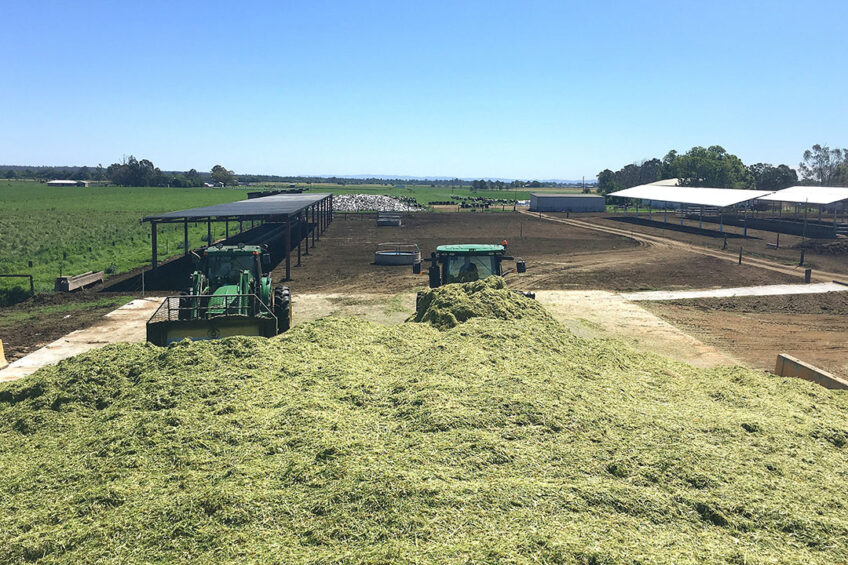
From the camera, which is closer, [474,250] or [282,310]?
[282,310]

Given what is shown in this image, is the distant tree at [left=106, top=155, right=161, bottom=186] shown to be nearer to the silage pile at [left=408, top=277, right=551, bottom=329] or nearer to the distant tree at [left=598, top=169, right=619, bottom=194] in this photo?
the distant tree at [left=598, top=169, right=619, bottom=194]

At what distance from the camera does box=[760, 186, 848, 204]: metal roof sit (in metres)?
57.1

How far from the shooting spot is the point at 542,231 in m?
55.6

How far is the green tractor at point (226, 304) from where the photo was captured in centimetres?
1188

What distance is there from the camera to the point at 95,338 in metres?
17.1

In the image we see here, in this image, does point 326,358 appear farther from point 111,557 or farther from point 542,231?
point 542,231

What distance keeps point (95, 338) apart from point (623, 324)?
1779 centimetres

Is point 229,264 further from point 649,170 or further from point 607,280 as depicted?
point 649,170

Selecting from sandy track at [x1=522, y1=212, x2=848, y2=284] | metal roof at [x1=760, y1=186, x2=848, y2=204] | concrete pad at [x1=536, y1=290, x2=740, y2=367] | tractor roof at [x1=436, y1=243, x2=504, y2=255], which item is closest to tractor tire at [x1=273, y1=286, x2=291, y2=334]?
tractor roof at [x1=436, y1=243, x2=504, y2=255]

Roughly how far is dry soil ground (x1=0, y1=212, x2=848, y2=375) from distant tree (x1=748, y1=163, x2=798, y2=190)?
78999 mm

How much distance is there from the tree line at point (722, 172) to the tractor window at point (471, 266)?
100211 millimetres

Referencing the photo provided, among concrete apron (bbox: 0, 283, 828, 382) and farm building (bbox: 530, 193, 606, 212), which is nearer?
concrete apron (bbox: 0, 283, 828, 382)

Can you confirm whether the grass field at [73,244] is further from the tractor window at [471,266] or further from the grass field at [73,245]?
the tractor window at [471,266]

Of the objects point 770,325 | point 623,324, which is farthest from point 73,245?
point 770,325
